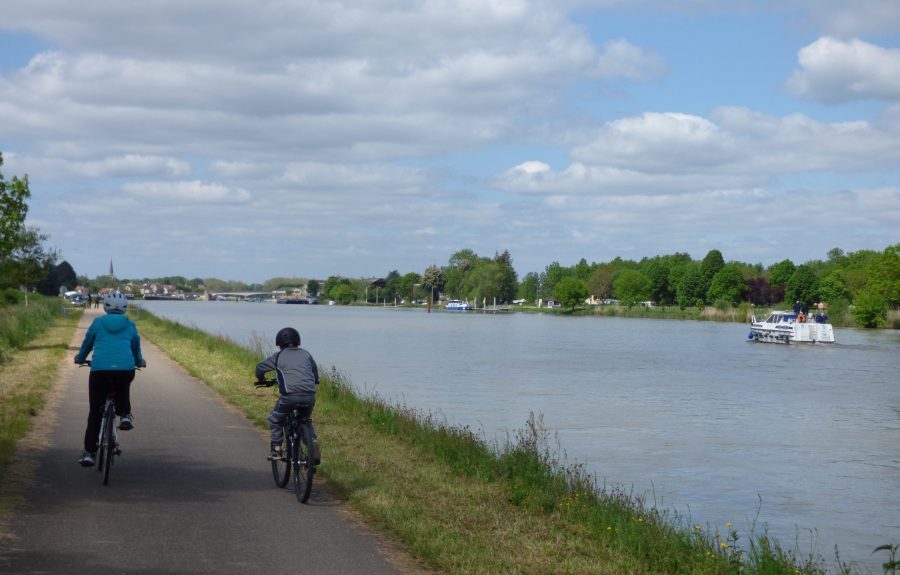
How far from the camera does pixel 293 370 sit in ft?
33.5

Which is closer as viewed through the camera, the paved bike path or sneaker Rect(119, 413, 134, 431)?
the paved bike path

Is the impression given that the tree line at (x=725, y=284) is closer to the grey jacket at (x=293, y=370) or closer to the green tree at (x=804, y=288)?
the green tree at (x=804, y=288)

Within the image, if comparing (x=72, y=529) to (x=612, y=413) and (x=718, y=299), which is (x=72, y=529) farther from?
(x=718, y=299)

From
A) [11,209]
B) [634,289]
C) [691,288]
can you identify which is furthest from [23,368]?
[634,289]

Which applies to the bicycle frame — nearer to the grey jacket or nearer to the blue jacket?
the blue jacket

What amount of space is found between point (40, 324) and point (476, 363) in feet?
62.4

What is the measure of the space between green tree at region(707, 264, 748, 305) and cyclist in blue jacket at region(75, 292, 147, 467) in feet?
445

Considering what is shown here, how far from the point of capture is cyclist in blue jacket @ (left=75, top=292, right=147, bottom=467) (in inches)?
416

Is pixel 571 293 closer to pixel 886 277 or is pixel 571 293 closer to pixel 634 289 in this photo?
pixel 634 289

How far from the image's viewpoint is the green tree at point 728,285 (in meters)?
141

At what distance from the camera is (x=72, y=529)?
8.36 meters

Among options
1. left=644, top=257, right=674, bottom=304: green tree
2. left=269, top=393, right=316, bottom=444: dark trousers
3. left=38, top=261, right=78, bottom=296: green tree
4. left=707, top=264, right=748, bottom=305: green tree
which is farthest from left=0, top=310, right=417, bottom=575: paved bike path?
left=644, top=257, right=674, bottom=304: green tree

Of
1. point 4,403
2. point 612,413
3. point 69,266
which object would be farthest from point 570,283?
point 4,403

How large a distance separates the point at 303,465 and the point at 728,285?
13722 centimetres
